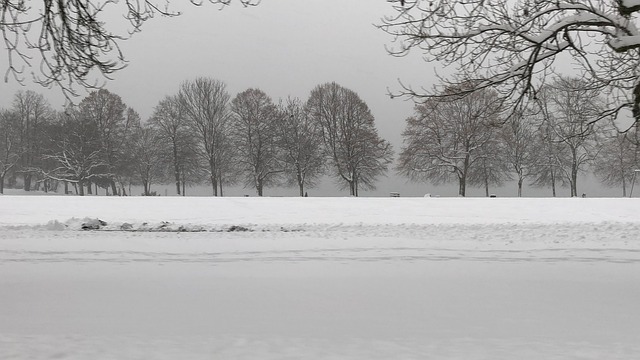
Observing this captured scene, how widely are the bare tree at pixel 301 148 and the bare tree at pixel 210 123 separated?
559 centimetres

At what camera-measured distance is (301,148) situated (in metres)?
50.6

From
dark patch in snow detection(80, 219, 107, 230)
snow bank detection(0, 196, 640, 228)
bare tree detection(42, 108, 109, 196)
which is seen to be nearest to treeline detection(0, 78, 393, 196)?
bare tree detection(42, 108, 109, 196)

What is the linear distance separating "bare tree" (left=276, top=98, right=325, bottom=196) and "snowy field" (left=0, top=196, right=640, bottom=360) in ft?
115

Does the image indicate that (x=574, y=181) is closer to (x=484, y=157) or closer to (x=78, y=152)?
(x=484, y=157)

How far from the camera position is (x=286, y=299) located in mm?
7031

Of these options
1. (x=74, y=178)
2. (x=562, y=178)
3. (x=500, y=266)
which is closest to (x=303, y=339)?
(x=500, y=266)

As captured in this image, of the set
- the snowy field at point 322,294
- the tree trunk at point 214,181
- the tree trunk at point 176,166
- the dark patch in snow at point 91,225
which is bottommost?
the snowy field at point 322,294

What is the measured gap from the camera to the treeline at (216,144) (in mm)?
49406

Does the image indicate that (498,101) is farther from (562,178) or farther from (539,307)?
(562,178)

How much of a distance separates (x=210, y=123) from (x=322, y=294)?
151 ft

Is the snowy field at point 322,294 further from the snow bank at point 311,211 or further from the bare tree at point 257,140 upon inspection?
the bare tree at point 257,140

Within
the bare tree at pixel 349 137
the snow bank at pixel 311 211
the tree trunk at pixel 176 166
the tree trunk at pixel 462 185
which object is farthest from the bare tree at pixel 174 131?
the tree trunk at pixel 462 185

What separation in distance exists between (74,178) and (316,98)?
2503cm

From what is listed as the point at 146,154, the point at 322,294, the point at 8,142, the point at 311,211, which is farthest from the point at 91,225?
the point at 8,142
